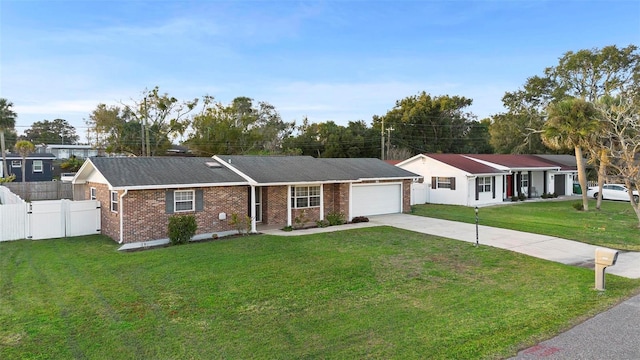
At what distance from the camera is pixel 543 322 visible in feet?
20.6

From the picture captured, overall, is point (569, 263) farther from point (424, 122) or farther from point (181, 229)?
point (424, 122)

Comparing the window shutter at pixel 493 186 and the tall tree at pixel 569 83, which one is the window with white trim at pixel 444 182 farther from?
the tall tree at pixel 569 83

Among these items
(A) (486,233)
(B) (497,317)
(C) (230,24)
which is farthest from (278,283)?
(C) (230,24)

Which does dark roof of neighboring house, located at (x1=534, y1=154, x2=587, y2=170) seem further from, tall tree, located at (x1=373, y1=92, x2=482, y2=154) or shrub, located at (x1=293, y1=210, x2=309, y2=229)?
shrub, located at (x1=293, y1=210, x2=309, y2=229)

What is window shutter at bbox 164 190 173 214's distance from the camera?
540 inches

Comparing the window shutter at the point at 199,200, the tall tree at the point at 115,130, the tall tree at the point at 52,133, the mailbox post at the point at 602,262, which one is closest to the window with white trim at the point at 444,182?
the window shutter at the point at 199,200

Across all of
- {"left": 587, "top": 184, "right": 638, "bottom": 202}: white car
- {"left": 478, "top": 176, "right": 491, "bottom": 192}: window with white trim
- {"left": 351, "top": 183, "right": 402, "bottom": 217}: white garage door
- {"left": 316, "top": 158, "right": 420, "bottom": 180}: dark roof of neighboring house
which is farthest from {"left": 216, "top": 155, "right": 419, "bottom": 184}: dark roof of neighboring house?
{"left": 587, "top": 184, "right": 638, "bottom": 202}: white car

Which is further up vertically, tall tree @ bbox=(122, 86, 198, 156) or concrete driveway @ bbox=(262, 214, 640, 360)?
tall tree @ bbox=(122, 86, 198, 156)

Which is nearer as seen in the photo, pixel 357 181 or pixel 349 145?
pixel 357 181

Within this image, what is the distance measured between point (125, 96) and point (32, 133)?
5664 cm

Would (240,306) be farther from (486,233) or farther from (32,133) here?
(32,133)

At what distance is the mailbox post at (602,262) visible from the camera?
7.85 metres

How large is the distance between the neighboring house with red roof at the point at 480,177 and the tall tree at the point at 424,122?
20859 millimetres

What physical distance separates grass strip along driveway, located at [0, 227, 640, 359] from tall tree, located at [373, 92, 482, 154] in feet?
136
